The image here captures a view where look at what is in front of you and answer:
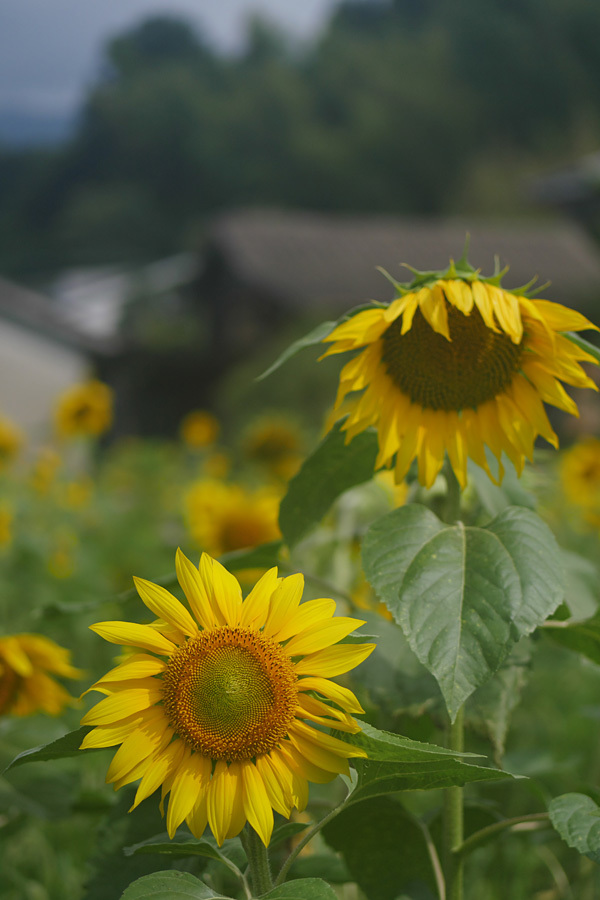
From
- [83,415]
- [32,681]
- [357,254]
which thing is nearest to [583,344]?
[32,681]

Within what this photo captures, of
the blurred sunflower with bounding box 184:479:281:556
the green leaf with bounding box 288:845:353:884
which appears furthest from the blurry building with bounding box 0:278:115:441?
the green leaf with bounding box 288:845:353:884

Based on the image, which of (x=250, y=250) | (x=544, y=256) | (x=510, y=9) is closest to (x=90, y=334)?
(x=250, y=250)

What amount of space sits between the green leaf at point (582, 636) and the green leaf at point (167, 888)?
357 mm

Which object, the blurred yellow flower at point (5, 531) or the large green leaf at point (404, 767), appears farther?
the blurred yellow flower at point (5, 531)

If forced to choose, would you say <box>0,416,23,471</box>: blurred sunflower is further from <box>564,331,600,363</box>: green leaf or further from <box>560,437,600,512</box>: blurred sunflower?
<box>564,331,600,363</box>: green leaf

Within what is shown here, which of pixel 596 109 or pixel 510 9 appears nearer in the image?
pixel 596 109

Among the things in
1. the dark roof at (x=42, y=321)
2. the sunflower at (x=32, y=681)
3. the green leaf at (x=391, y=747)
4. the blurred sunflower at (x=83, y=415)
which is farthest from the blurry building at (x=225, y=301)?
the green leaf at (x=391, y=747)

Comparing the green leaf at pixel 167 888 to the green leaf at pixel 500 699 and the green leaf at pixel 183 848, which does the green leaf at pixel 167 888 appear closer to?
the green leaf at pixel 183 848

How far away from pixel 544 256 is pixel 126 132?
23.4 meters

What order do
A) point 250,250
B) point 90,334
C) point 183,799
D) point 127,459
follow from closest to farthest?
point 183,799, point 127,459, point 90,334, point 250,250

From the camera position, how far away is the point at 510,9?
36.5m

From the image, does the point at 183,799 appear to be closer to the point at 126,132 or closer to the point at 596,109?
the point at 596,109

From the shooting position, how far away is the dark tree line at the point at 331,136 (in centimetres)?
3409

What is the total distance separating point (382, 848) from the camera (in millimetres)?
823
